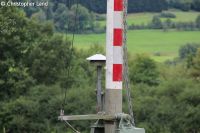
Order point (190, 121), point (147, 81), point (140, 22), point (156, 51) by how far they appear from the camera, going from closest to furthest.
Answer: point (190, 121) → point (147, 81) → point (156, 51) → point (140, 22)

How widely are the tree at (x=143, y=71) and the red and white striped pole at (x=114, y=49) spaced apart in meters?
39.6

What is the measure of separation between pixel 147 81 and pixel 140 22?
28772 millimetres

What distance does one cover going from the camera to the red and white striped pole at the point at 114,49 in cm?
1261

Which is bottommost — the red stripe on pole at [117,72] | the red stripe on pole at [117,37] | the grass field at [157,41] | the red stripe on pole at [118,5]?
the grass field at [157,41]

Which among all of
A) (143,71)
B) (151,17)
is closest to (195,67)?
(143,71)

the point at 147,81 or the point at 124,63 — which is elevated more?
the point at 124,63

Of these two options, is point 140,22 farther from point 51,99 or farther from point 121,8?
point 121,8

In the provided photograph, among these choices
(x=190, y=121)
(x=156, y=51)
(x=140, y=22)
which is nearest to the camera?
(x=190, y=121)

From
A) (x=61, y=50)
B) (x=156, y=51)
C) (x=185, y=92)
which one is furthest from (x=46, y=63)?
(x=156, y=51)

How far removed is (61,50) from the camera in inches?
1877

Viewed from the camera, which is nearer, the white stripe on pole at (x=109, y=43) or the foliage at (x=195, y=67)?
the white stripe on pole at (x=109, y=43)

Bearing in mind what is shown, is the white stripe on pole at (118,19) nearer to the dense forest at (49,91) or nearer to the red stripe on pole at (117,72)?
the red stripe on pole at (117,72)

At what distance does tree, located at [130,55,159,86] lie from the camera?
5403cm

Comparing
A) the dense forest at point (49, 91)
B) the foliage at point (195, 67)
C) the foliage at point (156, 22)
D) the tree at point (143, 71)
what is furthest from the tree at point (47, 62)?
the foliage at point (156, 22)
